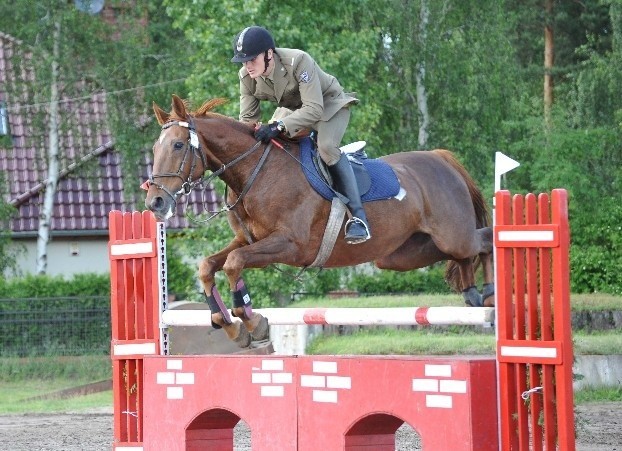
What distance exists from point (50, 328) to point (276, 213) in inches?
453

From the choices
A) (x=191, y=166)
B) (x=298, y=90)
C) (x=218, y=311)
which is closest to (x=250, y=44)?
(x=298, y=90)

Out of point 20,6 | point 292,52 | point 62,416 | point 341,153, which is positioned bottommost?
point 62,416

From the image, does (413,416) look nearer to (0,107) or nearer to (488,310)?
(488,310)

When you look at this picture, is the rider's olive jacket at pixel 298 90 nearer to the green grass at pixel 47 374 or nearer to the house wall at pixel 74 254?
the green grass at pixel 47 374

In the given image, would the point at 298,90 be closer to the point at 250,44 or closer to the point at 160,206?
the point at 250,44

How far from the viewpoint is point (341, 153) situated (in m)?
6.70

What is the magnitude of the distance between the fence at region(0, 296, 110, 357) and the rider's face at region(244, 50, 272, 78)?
1113cm

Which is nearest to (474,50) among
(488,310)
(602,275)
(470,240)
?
(602,275)

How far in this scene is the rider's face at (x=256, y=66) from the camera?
6410mm

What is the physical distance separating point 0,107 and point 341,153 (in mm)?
15635

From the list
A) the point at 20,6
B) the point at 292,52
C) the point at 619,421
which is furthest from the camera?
the point at 20,6

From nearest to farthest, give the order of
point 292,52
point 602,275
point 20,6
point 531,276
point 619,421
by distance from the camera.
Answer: point 531,276 < point 292,52 < point 619,421 < point 602,275 < point 20,6

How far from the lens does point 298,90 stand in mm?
6672

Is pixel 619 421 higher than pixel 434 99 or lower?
lower
